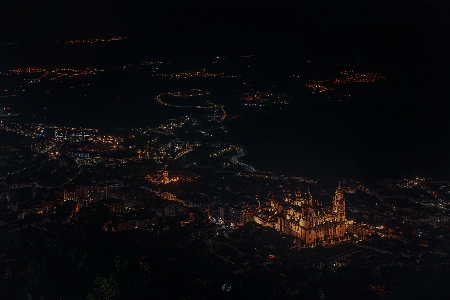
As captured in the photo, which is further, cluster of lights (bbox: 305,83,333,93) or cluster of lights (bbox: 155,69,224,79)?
cluster of lights (bbox: 155,69,224,79)

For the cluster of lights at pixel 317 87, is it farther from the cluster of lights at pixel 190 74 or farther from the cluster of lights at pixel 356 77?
the cluster of lights at pixel 190 74

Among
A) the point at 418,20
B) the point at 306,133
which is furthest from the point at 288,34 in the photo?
the point at 418,20

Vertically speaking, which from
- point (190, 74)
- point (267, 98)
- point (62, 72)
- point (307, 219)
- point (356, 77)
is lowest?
point (307, 219)

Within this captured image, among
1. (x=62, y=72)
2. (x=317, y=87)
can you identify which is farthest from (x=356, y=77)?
(x=62, y=72)

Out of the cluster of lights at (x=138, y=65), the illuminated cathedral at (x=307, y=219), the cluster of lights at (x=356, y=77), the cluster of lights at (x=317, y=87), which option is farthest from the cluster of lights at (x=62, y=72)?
the illuminated cathedral at (x=307, y=219)

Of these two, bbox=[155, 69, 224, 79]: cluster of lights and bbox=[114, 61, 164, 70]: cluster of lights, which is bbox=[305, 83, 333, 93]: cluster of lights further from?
bbox=[114, 61, 164, 70]: cluster of lights

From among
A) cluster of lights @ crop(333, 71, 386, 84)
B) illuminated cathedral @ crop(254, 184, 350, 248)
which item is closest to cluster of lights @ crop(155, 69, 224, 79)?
cluster of lights @ crop(333, 71, 386, 84)

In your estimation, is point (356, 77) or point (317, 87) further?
point (317, 87)

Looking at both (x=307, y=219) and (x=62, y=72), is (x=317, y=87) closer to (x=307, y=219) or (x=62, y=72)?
(x=307, y=219)
